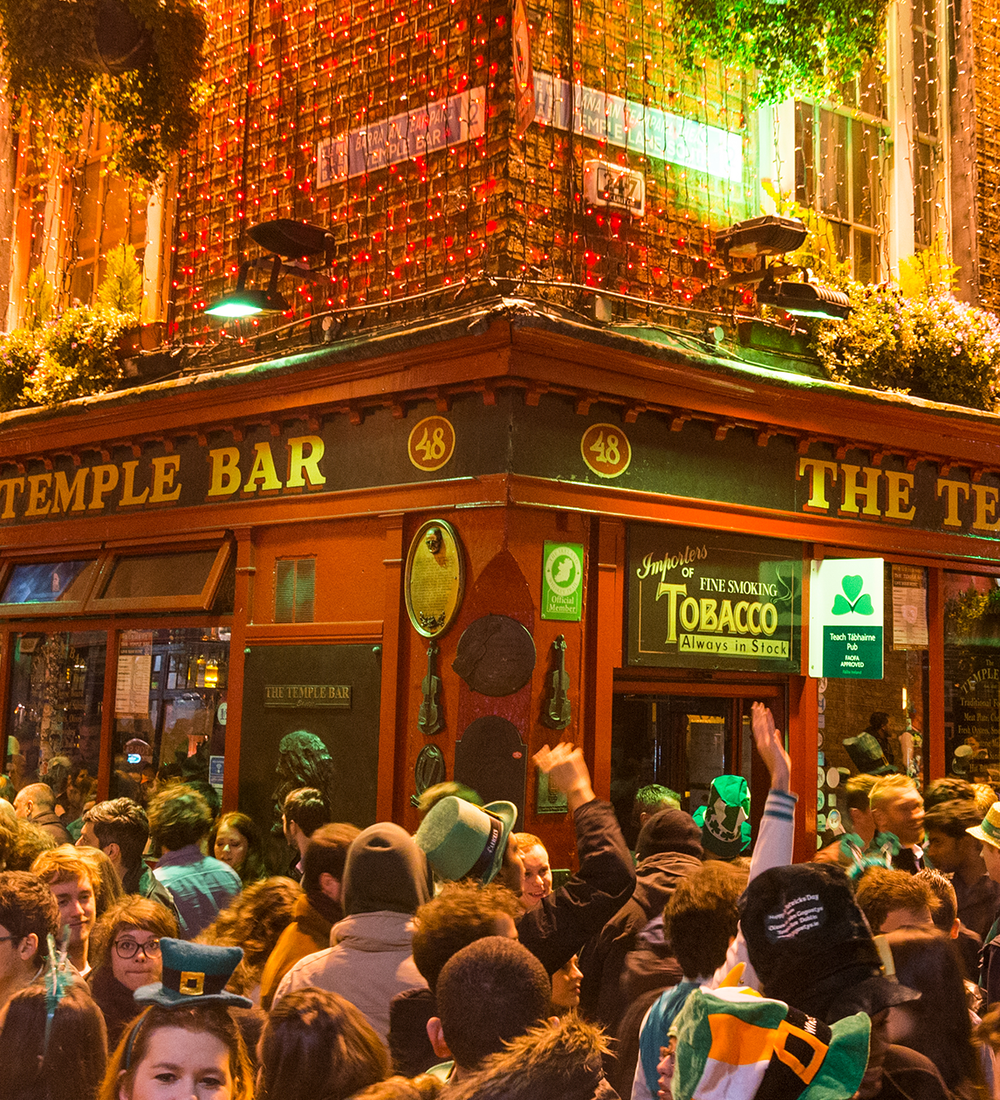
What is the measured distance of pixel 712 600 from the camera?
9781 mm

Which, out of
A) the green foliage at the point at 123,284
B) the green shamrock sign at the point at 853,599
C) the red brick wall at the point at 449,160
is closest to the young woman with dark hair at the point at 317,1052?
the red brick wall at the point at 449,160

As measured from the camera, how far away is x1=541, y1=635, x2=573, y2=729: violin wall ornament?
880cm

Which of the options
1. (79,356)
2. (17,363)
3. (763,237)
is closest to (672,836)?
(763,237)

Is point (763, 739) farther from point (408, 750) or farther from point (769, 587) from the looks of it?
point (769, 587)

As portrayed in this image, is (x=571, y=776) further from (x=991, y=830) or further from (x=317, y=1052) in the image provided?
(x=991, y=830)

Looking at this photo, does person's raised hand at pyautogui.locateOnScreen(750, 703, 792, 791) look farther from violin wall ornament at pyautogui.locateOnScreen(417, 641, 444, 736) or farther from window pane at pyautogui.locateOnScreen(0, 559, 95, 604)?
window pane at pyautogui.locateOnScreen(0, 559, 95, 604)

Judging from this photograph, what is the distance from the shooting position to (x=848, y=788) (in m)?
8.12

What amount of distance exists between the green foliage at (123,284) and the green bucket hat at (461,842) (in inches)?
343

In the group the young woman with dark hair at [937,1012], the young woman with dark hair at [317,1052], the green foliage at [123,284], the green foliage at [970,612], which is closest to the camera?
the young woman with dark hair at [317,1052]

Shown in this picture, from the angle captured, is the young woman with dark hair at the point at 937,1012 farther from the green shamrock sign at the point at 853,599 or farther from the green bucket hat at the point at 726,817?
the green shamrock sign at the point at 853,599

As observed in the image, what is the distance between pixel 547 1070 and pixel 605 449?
22.2 ft

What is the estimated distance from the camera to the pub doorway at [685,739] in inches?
372

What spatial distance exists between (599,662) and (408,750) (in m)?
1.51

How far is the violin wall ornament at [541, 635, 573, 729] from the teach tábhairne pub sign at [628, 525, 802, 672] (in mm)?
664
